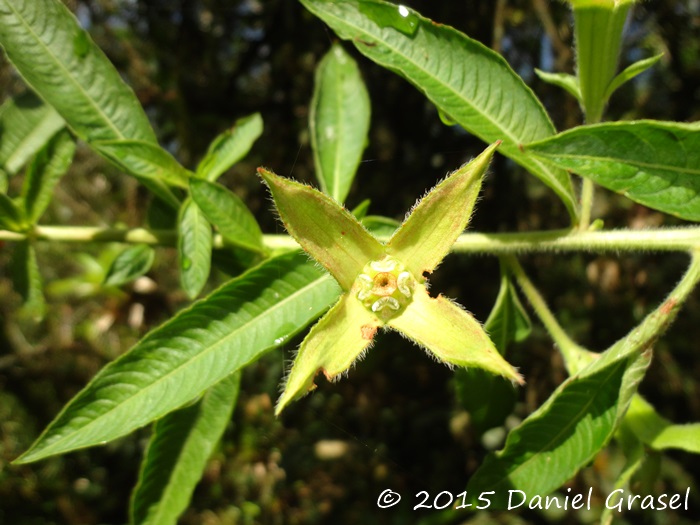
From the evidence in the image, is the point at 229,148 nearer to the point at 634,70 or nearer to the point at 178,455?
the point at 178,455

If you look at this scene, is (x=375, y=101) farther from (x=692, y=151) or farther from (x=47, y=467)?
(x=47, y=467)

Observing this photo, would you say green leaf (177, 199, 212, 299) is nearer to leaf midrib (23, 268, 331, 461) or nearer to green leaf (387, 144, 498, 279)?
leaf midrib (23, 268, 331, 461)

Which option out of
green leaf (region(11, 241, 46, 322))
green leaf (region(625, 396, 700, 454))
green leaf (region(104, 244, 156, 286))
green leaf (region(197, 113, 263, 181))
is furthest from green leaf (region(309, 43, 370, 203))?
green leaf (region(625, 396, 700, 454))

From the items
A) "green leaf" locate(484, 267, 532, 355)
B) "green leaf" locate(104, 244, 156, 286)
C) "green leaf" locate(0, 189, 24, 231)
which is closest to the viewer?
"green leaf" locate(0, 189, 24, 231)

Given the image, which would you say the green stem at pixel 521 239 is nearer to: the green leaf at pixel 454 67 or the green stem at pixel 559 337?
the green stem at pixel 559 337

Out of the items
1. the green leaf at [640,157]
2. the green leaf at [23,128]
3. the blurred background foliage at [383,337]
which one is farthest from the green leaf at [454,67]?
the blurred background foliage at [383,337]

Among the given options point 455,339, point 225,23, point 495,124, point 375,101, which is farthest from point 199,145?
point 455,339

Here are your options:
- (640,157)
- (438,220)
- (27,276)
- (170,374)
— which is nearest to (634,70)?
(640,157)
